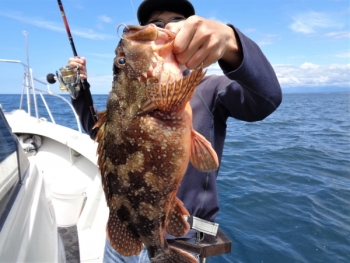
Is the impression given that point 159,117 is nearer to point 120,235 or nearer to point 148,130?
point 148,130

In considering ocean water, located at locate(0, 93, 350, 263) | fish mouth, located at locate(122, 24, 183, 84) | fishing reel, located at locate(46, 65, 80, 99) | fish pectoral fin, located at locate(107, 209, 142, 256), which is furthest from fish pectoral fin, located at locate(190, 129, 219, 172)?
ocean water, located at locate(0, 93, 350, 263)

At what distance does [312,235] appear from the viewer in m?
6.15

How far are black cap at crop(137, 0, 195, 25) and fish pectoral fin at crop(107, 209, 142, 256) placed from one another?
5.83ft

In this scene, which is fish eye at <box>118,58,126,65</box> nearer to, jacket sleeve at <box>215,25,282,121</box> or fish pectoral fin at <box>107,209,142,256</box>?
jacket sleeve at <box>215,25,282,121</box>

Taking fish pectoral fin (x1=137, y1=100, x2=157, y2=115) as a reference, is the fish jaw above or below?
above

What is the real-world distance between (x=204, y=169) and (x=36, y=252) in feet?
4.44

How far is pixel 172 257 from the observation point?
6.59ft

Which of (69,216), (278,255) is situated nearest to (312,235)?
(278,255)

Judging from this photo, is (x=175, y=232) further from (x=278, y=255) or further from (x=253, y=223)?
(x=253, y=223)

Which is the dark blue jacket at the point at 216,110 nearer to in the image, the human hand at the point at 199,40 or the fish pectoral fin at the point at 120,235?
the human hand at the point at 199,40

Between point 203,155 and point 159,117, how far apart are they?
36 centimetres

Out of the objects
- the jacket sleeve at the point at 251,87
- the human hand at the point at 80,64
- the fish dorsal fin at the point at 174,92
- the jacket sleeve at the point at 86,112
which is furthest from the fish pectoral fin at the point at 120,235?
the human hand at the point at 80,64

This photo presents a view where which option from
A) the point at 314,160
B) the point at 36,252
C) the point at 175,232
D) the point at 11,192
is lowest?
the point at 314,160

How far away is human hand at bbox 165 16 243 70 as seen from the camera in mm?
1418
